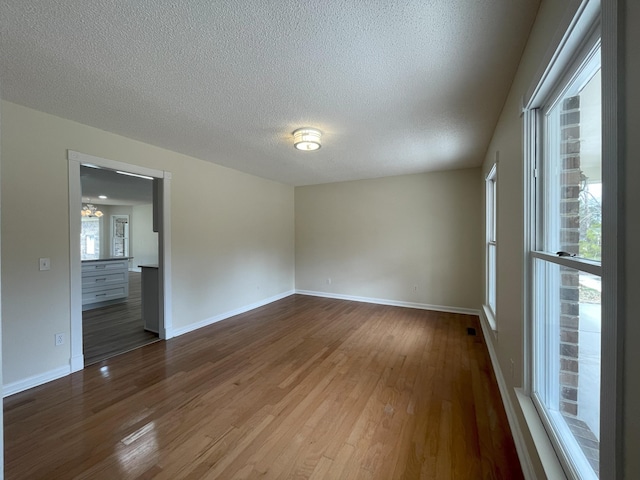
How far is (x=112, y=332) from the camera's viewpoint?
3.66 metres

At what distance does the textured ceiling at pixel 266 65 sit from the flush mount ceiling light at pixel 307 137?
0.31 feet

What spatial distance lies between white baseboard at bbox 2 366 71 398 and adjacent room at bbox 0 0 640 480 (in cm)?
1

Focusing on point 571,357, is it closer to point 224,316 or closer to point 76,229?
point 76,229

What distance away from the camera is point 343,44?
1558mm

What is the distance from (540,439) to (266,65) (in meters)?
2.60

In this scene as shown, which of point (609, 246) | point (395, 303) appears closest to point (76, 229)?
point (609, 246)

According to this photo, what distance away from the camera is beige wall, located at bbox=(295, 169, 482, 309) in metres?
4.47

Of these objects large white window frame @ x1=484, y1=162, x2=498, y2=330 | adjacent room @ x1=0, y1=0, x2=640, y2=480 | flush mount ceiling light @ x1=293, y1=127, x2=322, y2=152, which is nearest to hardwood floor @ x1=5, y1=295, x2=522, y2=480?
adjacent room @ x1=0, y1=0, x2=640, y2=480

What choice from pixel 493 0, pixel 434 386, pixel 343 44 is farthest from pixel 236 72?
pixel 434 386

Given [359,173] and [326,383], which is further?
[359,173]

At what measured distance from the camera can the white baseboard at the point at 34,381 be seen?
2250 millimetres

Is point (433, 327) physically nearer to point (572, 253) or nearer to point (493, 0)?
point (572, 253)

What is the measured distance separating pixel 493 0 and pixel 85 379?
412 cm

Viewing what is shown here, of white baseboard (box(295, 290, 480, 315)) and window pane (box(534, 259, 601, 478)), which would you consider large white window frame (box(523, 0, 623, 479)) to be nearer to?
window pane (box(534, 259, 601, 478))
